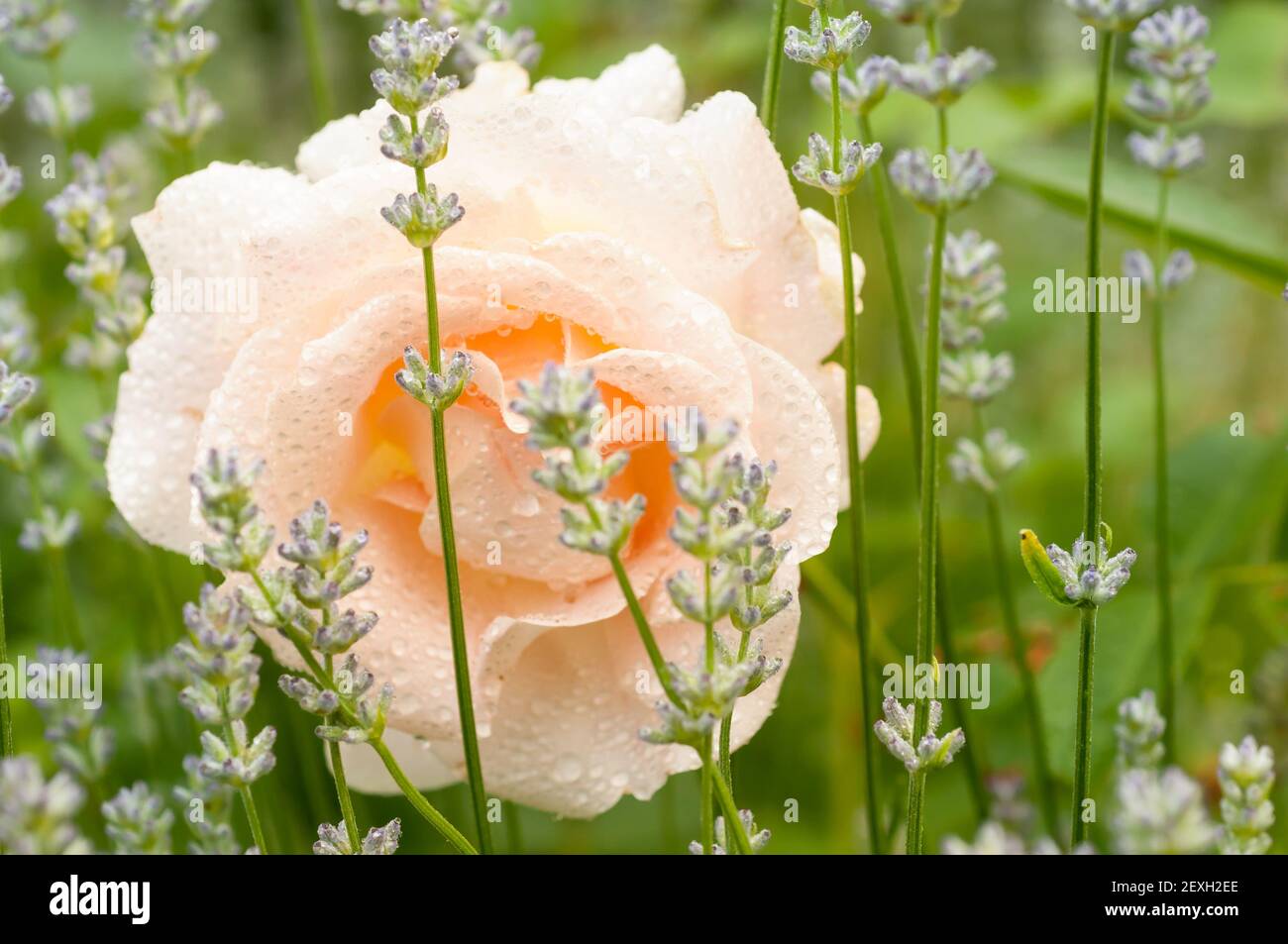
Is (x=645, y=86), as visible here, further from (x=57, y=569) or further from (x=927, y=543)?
(x=57, y=569)

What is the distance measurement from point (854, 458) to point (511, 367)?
130mm

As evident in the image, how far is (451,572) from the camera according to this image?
0.45m

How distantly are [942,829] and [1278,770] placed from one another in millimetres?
189

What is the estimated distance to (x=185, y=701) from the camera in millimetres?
406

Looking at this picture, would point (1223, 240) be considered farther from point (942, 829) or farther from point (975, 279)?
point (942, 829)

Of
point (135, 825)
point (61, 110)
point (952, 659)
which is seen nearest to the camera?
point (135, 825)

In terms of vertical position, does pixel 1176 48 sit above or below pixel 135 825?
above

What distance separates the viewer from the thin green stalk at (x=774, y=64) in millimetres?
520

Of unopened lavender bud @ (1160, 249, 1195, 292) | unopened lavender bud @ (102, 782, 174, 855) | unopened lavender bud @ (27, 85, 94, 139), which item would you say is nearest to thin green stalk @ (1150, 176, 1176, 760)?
unopened lavender bud @ (1160, 249, 1195, 292)

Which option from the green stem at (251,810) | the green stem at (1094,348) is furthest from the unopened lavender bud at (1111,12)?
the green stem at (251,810)

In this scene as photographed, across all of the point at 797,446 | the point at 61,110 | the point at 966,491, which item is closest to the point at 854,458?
the point at 797,446

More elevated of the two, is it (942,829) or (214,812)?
(214,812)

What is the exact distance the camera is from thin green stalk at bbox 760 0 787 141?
0.52 m
